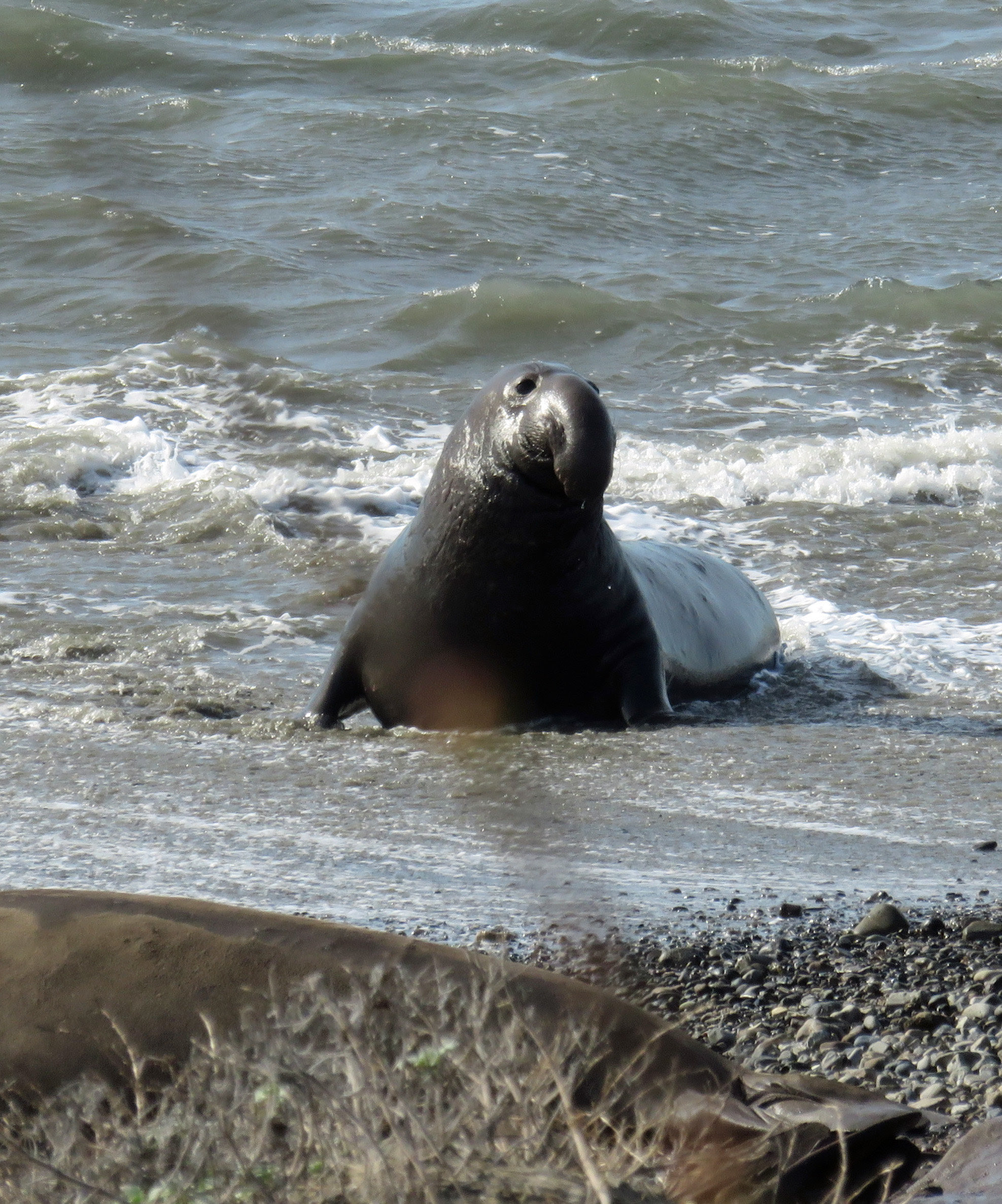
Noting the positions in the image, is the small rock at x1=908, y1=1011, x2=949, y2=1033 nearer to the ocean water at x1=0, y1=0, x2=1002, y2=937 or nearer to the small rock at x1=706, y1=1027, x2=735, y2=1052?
the small rock at x1=706, y1=1027, x2=735, y2=1052

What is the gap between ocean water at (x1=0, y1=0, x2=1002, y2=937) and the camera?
489 cm

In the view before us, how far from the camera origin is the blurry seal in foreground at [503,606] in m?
6.21

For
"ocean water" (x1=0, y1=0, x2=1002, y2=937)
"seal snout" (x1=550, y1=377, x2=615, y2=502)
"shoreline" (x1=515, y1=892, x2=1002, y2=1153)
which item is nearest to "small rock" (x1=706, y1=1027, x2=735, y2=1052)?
"shoreline" (x1=515, y1=892, x2=1002, y2=1153)

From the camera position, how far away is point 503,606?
633 centimetres

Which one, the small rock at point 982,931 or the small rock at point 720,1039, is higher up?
the small rock at point 720,1039

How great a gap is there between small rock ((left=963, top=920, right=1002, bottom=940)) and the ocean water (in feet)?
1.25

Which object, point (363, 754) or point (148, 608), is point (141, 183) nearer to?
point (148, 608)

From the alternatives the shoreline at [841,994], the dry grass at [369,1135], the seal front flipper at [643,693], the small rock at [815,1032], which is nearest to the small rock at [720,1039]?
the shoreline at [841,994]

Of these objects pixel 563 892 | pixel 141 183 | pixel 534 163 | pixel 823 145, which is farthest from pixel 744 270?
pixel 563 892

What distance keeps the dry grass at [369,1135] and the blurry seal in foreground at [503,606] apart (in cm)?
402

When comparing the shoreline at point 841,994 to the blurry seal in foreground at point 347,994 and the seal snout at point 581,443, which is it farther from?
the seal snout at point 581,443

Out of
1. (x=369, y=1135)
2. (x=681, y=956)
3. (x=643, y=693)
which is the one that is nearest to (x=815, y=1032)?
(x=681, y=956)

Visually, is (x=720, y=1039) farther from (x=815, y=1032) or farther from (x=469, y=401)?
(x=469, y=401)

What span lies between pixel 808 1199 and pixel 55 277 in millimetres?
16222
